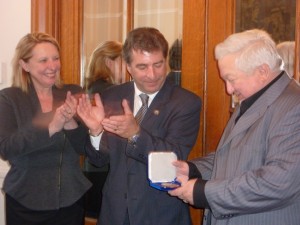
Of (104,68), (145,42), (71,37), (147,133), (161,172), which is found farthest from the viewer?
(71,37)

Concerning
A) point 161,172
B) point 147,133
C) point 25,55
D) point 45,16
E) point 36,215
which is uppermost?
point 45,16

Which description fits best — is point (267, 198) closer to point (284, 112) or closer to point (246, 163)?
point (246, 163)

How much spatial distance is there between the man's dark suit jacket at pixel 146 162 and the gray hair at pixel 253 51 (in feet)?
1.39

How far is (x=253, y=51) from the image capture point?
1.36 meters

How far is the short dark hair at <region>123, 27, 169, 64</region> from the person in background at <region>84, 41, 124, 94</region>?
0.44 m

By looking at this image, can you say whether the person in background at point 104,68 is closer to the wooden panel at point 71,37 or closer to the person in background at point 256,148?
the wooden panel at point 71,37

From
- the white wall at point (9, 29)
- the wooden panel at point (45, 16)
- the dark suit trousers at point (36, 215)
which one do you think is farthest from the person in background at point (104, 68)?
the dark suit trousers at point (36, 215)

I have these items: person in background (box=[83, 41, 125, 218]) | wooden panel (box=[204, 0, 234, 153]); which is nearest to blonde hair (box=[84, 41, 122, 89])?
person in background (box=[83, 41, 125, 218])

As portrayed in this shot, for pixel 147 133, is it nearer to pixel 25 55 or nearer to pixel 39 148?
pixel 39 148

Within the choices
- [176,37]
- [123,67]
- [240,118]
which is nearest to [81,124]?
[123,67]

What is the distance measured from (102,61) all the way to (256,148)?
3.89 feet

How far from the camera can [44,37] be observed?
2.03m

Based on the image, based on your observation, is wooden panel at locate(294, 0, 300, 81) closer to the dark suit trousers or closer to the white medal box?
the white medal box

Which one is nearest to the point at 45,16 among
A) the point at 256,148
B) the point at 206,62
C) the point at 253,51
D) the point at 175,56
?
the point at 175,56
